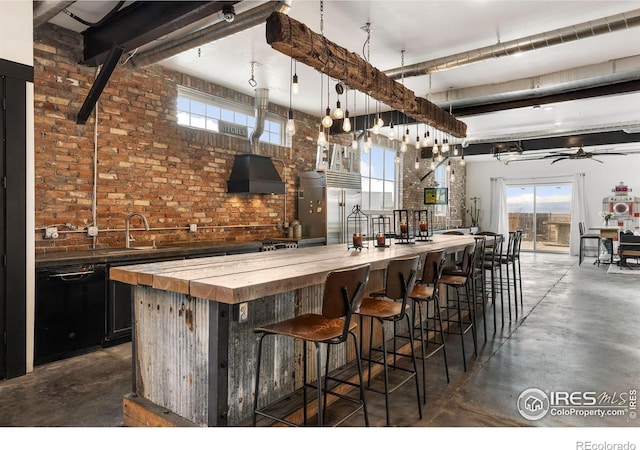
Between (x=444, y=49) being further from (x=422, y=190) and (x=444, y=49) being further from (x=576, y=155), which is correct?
(x=422, y=190)

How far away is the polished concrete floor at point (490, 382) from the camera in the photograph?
264 cm

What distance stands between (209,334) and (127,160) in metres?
3.41

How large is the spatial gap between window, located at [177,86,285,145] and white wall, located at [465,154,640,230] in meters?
9.42

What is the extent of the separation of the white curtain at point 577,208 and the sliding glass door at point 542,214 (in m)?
0.30

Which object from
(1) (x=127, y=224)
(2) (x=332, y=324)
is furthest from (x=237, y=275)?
(1) (x=127, y=224)

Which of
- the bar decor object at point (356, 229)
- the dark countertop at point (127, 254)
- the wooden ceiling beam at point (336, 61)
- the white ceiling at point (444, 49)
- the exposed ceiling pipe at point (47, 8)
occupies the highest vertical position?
the white ceiling at point (444, 49)

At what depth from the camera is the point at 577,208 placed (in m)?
12.6

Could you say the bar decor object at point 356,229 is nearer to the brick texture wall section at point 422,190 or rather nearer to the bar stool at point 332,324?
the bar stool at point 332,324

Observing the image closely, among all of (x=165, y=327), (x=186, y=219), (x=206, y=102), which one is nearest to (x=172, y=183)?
(x=186, y=219)

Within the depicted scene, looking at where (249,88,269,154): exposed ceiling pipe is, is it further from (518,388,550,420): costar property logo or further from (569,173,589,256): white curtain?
(569,173,589,256): white curtain

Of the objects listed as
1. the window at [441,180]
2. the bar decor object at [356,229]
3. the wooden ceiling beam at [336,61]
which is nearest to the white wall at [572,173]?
the window at [441,180]

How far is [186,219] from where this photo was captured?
5.50 metres

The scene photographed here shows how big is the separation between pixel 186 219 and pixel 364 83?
10.0 feet

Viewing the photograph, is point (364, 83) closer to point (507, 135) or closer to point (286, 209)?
point (286, 209)
